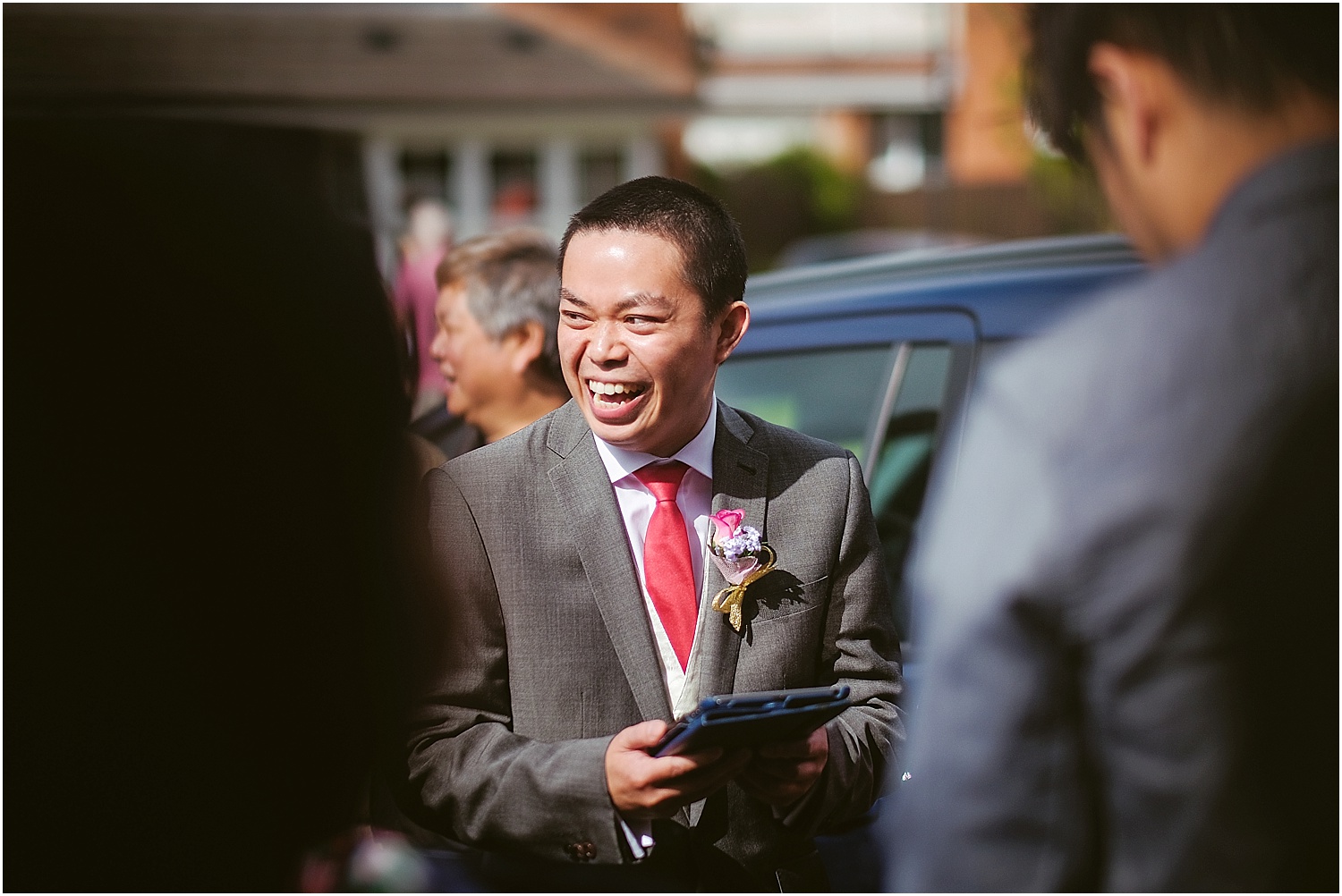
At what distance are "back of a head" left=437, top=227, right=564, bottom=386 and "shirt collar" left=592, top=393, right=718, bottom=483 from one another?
91 centimetres

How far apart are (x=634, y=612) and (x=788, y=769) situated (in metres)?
0.33

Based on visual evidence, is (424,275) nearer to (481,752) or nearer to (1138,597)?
(481,752)

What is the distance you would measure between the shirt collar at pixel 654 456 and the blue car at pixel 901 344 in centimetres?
71

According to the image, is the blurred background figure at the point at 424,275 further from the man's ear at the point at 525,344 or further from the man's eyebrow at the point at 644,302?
the man's eyebrow at the point at 644,302

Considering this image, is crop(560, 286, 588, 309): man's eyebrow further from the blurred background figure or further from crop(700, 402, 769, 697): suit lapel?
the blurred background figure

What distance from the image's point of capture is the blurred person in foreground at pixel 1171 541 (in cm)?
120

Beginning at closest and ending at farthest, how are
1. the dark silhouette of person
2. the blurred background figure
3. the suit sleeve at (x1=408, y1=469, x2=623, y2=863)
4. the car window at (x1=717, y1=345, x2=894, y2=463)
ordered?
the dark silhouette of person
the suit sleeve at (x1=408, y1=469, x2=623, y2=863)
the car window at (x1=717, y1=345, x2=894, y2=463)
the blurred background figure

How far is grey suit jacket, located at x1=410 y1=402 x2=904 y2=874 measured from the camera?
6.01 feet

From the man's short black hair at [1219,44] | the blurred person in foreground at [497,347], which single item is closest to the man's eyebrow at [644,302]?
the man's short black hair at [1219,44]

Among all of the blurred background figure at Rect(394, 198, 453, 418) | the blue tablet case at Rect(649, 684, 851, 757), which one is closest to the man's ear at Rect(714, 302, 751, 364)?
the blue tablet case at Rect(649, 684, 851, 757)

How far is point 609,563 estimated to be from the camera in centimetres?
192

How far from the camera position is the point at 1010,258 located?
113 inches

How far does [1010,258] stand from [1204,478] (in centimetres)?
175

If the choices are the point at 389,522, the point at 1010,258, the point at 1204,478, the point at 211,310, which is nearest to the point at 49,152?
the point at 211,310
